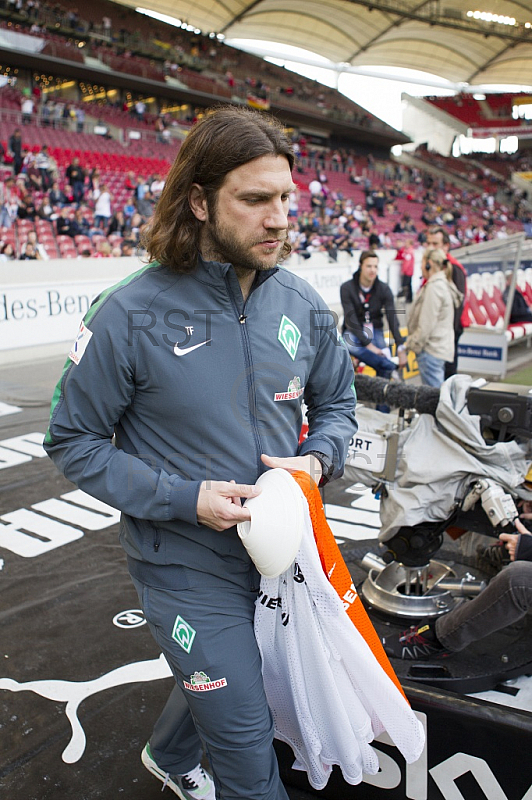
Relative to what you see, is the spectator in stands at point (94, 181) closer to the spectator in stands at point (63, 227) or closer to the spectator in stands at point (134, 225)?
the spectator in stands at point (134, 225)

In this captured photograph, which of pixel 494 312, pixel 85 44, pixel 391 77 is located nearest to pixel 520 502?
pixel 494 312

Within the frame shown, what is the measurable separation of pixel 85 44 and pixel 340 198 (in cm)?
1084

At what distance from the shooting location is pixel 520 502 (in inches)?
99.2

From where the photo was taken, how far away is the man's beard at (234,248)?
1.45m

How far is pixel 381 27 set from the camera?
34469mm

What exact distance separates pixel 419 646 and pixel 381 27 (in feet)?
125

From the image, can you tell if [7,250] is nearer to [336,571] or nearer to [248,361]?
[248,361]

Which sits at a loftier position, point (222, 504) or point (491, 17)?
point (491, 17)

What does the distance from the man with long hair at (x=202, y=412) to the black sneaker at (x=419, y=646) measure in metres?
1.07

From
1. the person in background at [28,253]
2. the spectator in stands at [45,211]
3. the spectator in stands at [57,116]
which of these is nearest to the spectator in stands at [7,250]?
the person in background at [28,253]

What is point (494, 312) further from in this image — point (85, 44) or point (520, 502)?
point (85, 44)

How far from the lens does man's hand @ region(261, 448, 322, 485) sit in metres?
1.45

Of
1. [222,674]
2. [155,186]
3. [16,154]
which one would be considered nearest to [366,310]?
[222,674]

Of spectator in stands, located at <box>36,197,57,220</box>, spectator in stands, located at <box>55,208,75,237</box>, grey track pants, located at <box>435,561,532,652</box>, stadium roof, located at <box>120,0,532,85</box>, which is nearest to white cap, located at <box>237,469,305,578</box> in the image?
grey track pants, located at <box>435,561,532,652</box>
